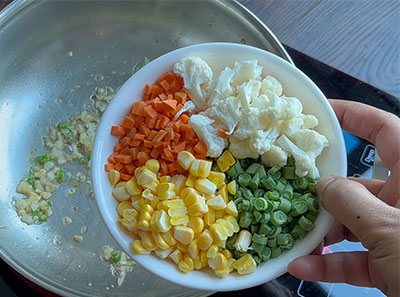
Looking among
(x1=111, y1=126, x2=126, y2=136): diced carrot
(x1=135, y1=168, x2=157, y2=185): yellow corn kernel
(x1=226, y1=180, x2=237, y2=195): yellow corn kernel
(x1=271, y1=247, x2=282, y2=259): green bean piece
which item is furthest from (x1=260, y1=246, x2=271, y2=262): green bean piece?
(x1=111, y1=126, x2=126, y2=136): diced carrot

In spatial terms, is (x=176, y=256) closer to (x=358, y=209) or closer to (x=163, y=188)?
(x=163, y=188)

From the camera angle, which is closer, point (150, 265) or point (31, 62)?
point (150, 265)

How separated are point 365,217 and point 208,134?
291 millimetres

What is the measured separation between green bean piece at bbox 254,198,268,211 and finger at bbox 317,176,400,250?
0.09m

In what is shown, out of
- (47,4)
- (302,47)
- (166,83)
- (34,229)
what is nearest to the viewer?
(166,83)

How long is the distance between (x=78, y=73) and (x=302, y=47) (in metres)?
0.58

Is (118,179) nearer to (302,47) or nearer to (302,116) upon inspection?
(302,116)

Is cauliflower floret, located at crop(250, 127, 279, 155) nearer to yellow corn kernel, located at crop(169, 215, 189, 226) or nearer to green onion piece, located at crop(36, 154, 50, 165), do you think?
yellow corn kernel, located at crop(169, 215, 189, 226)

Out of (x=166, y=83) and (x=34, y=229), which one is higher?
(x=166, y=83)

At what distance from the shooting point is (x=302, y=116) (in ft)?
2.65

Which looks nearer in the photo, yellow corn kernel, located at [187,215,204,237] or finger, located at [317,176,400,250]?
finger, located at [317,176,400,250]

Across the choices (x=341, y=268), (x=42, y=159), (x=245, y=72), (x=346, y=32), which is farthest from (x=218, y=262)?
(x=346, y=32)

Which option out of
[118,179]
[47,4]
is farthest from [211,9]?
[118,179]

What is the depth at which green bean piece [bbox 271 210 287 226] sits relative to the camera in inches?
29.5
